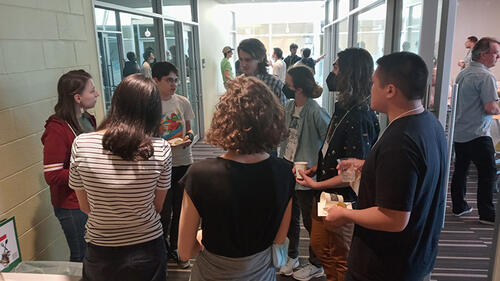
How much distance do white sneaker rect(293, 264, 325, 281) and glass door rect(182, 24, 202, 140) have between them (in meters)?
4.06

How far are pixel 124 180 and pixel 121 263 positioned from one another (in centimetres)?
37

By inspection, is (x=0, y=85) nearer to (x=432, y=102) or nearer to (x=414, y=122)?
(x=414, y=122)

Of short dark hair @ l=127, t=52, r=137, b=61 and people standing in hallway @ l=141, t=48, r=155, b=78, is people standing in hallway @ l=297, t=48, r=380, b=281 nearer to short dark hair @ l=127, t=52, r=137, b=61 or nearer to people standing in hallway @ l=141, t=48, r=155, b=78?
short dark hair @ l=127, t=52, r=137, b=61

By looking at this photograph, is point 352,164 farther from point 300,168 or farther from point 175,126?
point 175,126

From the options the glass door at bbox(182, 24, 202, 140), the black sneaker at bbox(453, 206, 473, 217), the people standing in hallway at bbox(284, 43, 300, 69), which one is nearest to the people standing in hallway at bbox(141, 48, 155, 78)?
the glass door at bbox(182, 24, 202, 140)

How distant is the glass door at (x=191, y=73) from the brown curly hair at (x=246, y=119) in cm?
478

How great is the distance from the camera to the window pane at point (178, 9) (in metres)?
4.96

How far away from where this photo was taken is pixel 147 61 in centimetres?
427

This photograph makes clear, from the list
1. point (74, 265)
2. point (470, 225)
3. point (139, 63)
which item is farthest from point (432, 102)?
point (139, 63)

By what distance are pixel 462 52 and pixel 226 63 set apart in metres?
5.52

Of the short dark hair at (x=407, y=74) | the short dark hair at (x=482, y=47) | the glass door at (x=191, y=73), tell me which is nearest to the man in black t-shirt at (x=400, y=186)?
the short dark hair at (x=407, y=74)

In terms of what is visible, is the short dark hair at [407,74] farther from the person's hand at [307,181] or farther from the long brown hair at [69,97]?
the long brown hair at [69,97]

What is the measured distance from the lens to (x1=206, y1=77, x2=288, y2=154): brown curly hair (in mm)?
1088

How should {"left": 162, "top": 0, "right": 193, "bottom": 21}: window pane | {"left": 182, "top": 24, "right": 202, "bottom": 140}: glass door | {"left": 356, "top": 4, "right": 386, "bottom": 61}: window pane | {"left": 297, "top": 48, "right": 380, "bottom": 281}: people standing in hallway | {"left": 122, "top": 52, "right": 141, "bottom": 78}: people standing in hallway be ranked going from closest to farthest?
{"left": 297, "top": 48, "right": 380, "bottom": 281}: people standing in hallway < {"left": 356, "top": 4, "right": 386, "bottom": 61}: window pane < {"left": 122, "top": 52, "right": 141, "bottom": 78}: people standing in hallway < {"left": 162, "top": 0, "right": 193, "bottom": 21}: window pane < {"left": 182, "top": 24, "right": 202, "bottom": 140}: glass door
